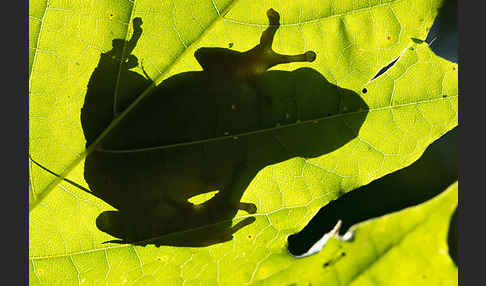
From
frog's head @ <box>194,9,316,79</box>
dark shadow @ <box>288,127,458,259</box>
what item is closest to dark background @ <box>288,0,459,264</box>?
dark shadow @ <box>288,127,458,259</box>

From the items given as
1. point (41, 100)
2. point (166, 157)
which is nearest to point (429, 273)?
point (166, 157)

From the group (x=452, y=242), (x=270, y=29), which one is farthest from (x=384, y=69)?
(x=452, y=242)

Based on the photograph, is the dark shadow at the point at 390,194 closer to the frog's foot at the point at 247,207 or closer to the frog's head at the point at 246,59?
the frog's foot at the point at 247,207

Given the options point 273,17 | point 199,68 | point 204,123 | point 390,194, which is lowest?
point 390,194

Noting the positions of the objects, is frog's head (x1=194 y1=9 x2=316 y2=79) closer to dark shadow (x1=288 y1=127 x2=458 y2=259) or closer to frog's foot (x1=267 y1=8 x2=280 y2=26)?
frog's foot (x1=267 y1=8 x2=280 y2=26)

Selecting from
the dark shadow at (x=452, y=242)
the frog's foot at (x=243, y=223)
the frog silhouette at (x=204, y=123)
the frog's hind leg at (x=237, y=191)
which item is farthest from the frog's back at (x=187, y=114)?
the dark shadow at (x=452, y=242)

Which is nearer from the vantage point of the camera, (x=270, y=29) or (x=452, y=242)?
(x=452, y=242)

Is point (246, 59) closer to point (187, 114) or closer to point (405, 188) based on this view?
point (187, 114)
